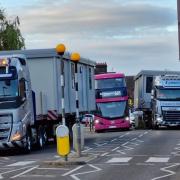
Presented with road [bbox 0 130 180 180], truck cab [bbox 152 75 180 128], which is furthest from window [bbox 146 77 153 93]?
road [bbox 0 130 180 180]

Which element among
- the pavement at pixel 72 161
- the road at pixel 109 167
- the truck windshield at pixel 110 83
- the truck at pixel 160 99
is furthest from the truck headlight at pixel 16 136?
the truck windshield at pixel 110 83

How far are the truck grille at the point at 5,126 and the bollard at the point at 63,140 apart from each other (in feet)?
15.3

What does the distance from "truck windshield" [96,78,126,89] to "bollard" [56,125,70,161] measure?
90.7ft

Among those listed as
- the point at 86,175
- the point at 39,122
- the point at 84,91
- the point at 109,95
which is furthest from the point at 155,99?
the point at 86,175

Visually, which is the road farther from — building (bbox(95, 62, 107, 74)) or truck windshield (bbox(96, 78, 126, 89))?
building (bbox(95, 62, 107, 74))

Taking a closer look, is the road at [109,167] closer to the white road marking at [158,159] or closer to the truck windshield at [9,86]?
the white road marking at [158,159]

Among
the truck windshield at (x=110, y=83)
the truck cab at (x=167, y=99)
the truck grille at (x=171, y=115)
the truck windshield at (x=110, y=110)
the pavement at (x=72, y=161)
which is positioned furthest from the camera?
the truck windshield at (x=110, y=110)

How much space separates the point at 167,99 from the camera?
154ft

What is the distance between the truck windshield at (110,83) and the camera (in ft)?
158

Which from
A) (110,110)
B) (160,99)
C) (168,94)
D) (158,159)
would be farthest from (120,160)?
(110,110)

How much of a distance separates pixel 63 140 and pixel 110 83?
27.8 meters

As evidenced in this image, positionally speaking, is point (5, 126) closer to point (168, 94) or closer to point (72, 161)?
point (72, 161)

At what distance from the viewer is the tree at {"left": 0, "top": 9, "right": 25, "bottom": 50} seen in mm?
49281

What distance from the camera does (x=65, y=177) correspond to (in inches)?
653
